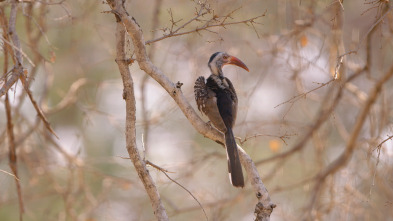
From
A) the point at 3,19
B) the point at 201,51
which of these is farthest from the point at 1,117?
the point at 3,19

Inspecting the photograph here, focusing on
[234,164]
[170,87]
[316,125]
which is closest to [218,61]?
[316,125]

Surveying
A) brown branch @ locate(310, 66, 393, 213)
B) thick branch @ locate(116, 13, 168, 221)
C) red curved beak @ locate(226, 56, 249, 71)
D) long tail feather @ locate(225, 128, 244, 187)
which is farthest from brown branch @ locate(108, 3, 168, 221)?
brown branch @ locate(310, 66, 393, 213)

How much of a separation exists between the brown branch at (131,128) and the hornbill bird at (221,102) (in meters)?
0.65

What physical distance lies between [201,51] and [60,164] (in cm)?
179

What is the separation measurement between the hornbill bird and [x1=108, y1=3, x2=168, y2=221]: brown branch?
65 cm

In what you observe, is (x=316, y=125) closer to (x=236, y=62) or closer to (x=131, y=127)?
(x=236, y=62)

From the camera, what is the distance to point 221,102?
4055mm

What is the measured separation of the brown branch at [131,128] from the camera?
2.89 metres

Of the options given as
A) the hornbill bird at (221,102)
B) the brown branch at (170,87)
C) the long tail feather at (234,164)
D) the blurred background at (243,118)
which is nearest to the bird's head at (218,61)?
the hornbill bird at (221,102)

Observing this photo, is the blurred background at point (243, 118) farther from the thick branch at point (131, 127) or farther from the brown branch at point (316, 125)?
the thick branch at point (131, 127)

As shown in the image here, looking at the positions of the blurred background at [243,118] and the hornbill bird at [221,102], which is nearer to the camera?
the hornbill bird at [221,102]

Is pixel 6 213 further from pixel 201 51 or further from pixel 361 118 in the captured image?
pixel 361 118

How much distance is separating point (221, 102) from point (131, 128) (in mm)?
1217

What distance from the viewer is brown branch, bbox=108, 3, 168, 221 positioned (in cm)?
289
